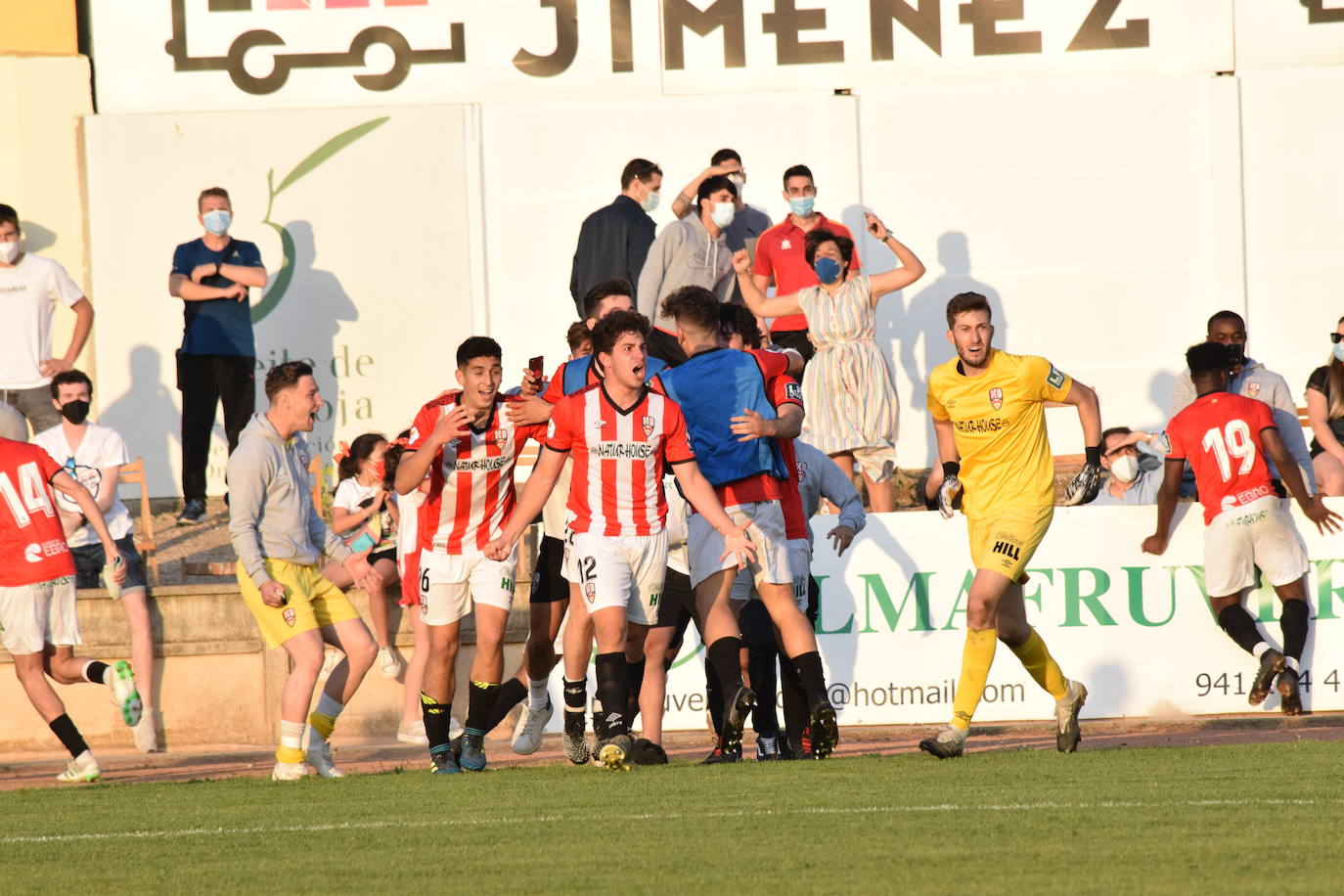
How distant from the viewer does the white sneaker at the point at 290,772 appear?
9654 mm

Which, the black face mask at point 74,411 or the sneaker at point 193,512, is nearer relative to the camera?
the black face mask at point 74,411

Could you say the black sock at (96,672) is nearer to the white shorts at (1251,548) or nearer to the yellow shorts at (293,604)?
the yellow shorts at (293,604)

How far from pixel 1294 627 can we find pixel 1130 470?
5.79ft

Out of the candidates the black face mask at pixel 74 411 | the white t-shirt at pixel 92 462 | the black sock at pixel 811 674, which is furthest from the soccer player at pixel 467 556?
the black face mask at pixel 74 411

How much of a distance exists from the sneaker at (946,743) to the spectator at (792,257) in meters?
4.82

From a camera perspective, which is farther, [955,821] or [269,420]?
[269,420]

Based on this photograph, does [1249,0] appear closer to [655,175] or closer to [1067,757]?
[655,175]

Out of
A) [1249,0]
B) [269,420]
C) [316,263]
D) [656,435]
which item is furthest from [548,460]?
[1249,0]

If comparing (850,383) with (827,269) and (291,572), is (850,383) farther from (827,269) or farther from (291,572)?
(291,572)

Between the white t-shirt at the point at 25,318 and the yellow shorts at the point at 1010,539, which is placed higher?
the white t-shirt at the point at 25,318

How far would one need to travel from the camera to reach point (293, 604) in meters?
9.80

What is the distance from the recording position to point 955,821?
275 inches

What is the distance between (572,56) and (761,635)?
26.3ft

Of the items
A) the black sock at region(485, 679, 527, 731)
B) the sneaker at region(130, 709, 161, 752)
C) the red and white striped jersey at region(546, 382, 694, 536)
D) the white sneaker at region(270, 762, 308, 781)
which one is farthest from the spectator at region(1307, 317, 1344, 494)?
the sneaker at region(130, 709, 161, 752)
